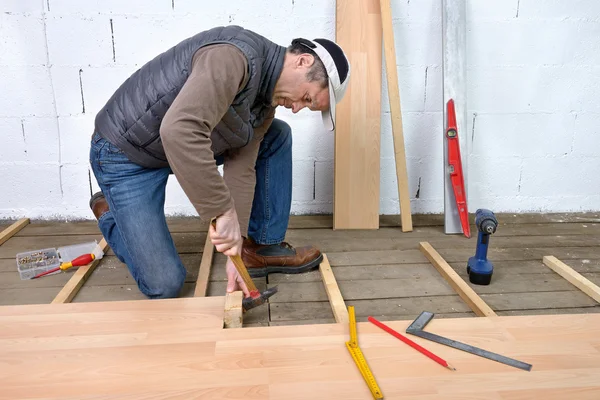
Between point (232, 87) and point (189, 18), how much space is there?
141 centimetres

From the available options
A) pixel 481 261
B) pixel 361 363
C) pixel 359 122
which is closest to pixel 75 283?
pixel 361 363

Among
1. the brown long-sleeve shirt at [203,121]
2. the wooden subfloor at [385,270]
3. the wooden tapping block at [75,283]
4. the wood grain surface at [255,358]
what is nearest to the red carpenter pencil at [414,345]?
the wood grain surface at [255,358]

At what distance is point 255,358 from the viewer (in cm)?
138

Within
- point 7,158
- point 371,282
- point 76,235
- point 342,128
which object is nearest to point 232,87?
point 371,282

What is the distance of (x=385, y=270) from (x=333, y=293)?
0.43 metres

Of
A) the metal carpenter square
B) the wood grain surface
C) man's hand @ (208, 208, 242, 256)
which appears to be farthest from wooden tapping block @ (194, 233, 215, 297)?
the metal carpenter square

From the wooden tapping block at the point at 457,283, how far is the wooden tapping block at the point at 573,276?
498 millimetres

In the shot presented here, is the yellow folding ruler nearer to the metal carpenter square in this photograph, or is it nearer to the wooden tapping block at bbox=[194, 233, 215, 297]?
the metal carpenter square

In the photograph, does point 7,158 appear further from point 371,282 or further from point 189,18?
point 371,282

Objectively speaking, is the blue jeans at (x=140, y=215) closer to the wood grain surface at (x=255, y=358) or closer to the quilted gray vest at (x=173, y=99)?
the quilted gray vest at (x=173, y=99)

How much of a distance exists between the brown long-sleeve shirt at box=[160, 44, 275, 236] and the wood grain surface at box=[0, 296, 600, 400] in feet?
1.36

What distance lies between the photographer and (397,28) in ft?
9.06

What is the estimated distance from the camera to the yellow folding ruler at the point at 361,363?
1.25 metres

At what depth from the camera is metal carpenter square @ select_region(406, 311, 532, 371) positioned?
1380 millimetres
